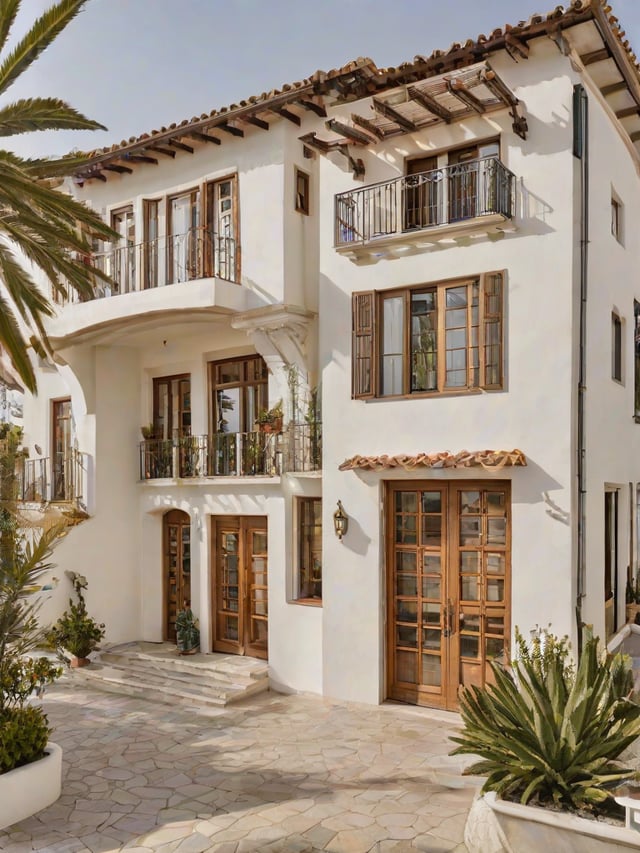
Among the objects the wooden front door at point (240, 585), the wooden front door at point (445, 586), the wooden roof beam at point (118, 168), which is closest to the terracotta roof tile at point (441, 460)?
the wooden front door at point (445, 586)

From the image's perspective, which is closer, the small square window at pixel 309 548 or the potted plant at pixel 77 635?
the small square window at pixel 309 548

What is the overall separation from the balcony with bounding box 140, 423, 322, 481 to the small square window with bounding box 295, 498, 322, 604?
0.76 meters

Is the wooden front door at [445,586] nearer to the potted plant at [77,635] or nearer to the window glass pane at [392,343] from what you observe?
the window glass pane at [392,343]

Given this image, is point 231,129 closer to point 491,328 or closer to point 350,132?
point 350,132

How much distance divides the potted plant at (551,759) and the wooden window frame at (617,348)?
6.19 m

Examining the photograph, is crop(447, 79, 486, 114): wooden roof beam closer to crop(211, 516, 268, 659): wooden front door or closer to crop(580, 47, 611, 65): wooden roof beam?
crop(580, 47, 611, 65): wooden roof beam

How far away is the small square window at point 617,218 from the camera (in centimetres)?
1293

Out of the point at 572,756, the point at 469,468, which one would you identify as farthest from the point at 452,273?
the point at 572,756

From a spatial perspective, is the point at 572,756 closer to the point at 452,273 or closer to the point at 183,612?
the point at 452,273

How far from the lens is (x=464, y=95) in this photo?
35.2ft

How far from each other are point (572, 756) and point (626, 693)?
5.33ft

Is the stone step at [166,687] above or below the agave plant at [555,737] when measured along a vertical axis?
below

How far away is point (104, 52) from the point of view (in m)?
13.2

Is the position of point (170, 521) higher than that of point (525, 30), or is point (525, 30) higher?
point (525, 30)
